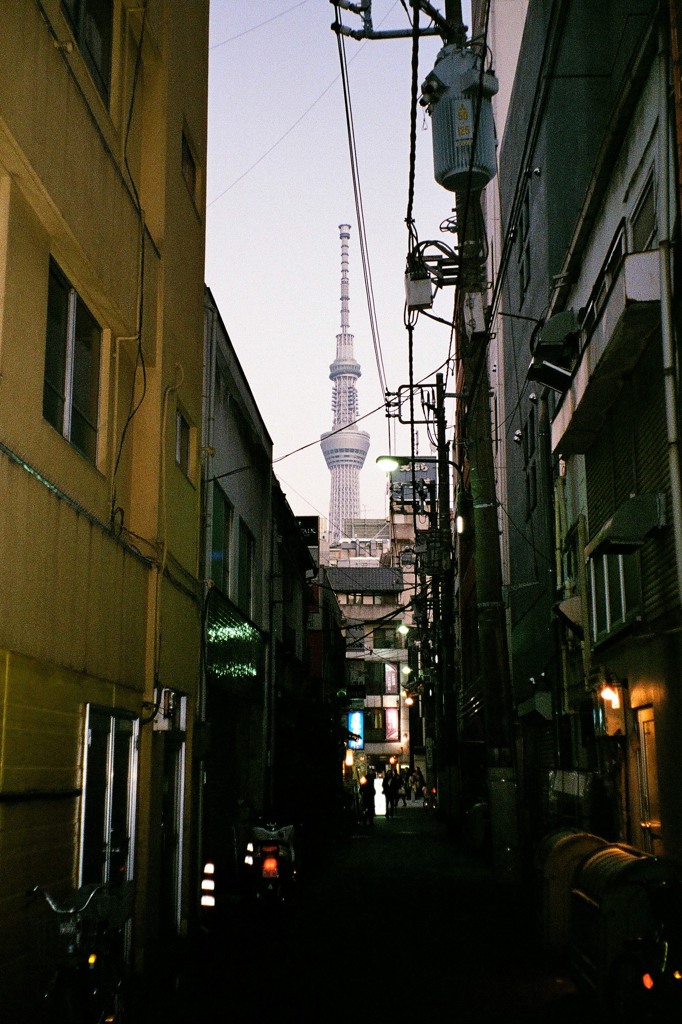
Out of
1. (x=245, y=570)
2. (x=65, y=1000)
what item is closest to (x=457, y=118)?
(x=245, y=570)

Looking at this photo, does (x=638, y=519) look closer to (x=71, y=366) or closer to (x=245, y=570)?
(x=71, y=366)

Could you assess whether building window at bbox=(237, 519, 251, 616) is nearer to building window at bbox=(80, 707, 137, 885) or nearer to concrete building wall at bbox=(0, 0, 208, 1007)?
concrete building wall at bbox=(0, 0, 208, 1007)

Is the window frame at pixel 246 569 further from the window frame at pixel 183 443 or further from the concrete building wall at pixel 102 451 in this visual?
the window frame at pixel 183 443

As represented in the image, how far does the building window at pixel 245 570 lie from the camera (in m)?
21.3

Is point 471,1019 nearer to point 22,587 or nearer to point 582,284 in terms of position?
point 22,587

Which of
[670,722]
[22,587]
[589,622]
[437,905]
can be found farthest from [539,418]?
[22,587]

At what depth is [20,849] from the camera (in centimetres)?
791

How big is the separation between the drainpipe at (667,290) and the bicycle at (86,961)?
5.62 m

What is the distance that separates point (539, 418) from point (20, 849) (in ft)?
54.0

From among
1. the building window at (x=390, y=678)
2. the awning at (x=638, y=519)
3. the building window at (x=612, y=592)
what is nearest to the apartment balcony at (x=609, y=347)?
the awning at (x=638, y=519)

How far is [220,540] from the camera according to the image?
19.1 m

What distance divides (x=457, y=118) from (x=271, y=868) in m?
11.1

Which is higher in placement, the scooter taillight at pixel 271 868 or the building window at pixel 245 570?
the building window at pixel 245 570

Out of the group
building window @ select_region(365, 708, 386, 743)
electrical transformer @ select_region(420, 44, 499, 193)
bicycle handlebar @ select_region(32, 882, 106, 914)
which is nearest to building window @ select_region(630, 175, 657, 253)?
electrical transformer @ select_region(420, 44, 499, 193)
